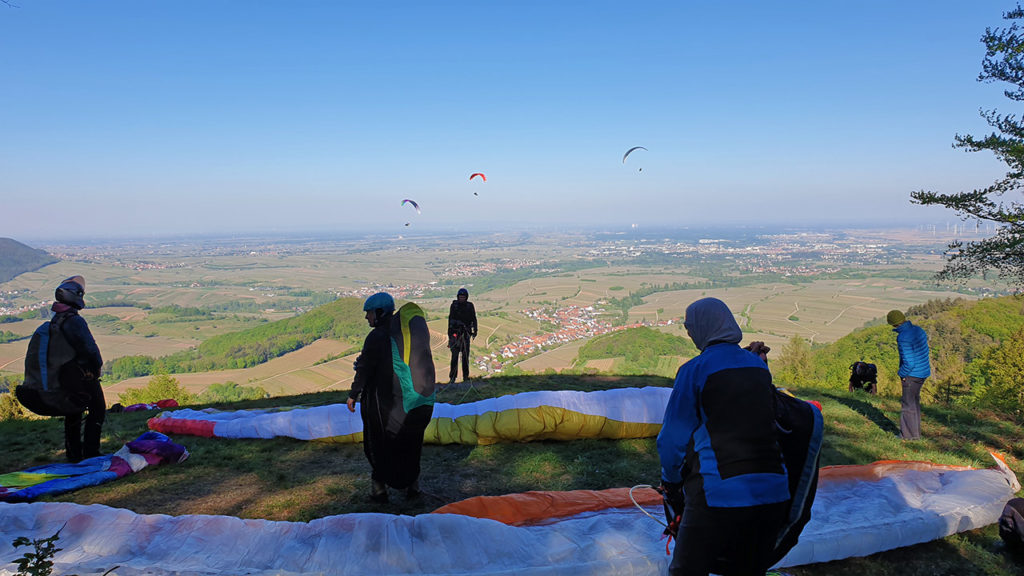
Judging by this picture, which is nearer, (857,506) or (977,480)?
(857,506)

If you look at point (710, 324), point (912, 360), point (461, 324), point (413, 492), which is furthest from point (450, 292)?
point (710, 324)

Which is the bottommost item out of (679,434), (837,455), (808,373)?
(808,373)

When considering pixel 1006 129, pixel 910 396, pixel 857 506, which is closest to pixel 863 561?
pixel 857 506

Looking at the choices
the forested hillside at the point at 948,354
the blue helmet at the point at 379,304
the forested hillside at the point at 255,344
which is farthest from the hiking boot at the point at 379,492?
the forested hillside at the point at 255,344

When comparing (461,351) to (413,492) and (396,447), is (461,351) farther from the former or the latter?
(396,447)

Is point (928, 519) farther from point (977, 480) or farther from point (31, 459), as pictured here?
point (31, 459)

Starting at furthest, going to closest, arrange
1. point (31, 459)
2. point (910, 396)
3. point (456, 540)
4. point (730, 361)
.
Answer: point (910, 396) < point (31, 459) < point (456, 540) < point (730, 361)
